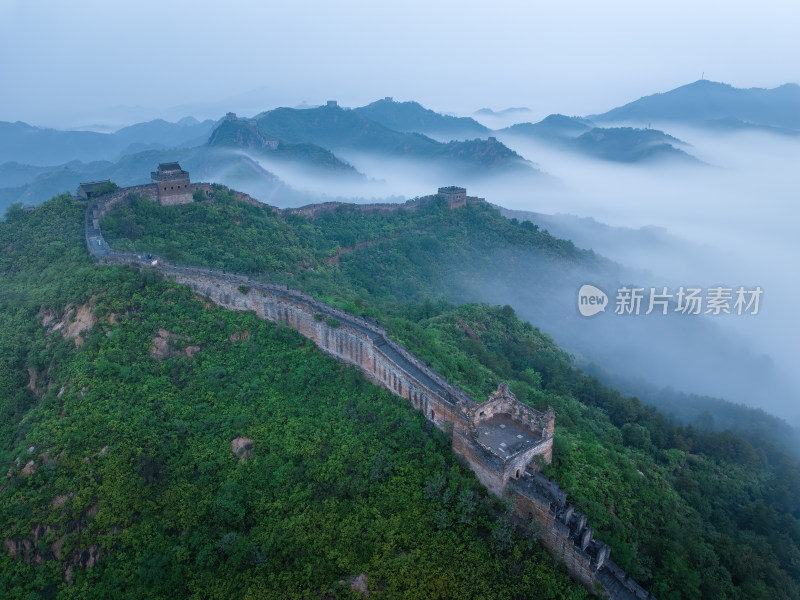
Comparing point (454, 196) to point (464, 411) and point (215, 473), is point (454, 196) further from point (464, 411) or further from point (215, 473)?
point (215, 473)

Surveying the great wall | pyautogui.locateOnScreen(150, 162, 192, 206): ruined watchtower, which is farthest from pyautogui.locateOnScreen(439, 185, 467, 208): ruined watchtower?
the great wall

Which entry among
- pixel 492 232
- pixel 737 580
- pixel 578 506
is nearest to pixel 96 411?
pixel 578 506

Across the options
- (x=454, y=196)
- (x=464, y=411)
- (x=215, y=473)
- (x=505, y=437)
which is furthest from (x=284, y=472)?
(x=454, y=196)

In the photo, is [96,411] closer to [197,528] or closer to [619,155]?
[197,528]

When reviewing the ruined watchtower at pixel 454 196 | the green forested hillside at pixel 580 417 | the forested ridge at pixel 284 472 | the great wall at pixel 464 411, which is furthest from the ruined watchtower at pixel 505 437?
the ruined watchtower at pixel 454 196

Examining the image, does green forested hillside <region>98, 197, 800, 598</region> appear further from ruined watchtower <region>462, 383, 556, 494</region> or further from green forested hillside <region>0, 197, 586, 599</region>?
green forested hillside <region>0, 197, 586, 599</region>

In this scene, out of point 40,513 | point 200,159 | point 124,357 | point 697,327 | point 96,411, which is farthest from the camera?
point 200,159
